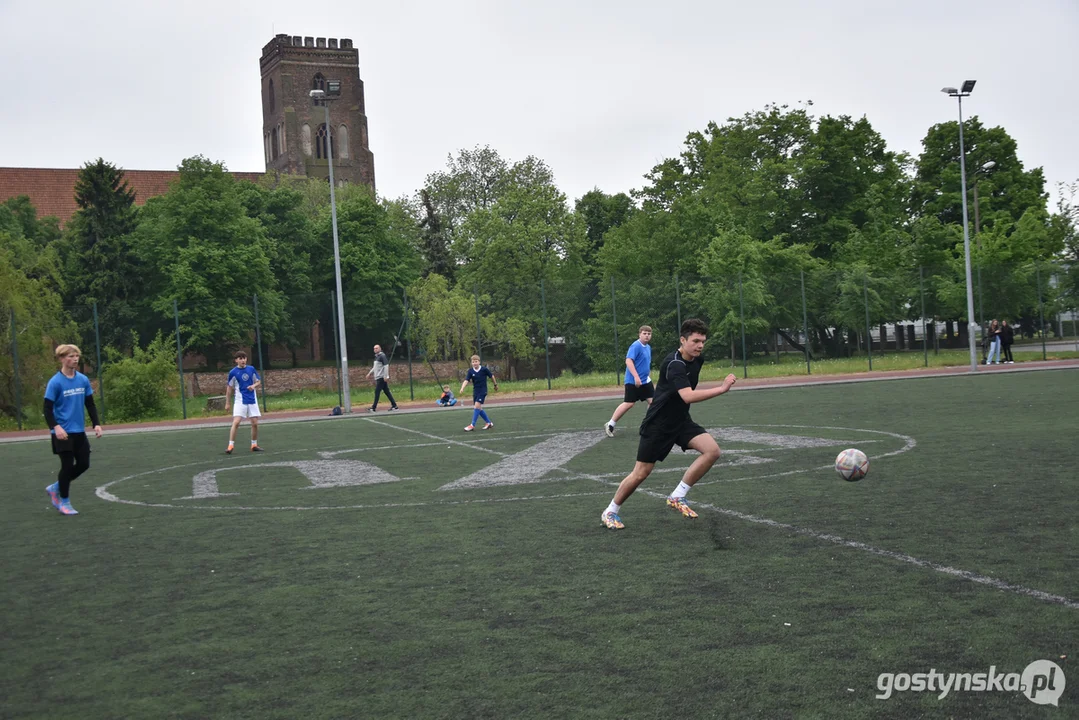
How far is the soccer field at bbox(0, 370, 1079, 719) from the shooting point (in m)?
4.90

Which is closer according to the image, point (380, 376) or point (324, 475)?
point (324, 475)

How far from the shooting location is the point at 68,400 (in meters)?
11.8

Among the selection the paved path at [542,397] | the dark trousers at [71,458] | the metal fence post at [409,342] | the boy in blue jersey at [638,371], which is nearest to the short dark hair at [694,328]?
the dark trousers at [71,458]

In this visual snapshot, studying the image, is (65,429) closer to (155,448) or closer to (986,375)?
(155,448)

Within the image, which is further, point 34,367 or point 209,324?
point 209,324

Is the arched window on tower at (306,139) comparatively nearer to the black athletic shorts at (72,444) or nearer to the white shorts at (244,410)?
the white shorts at (244,410)

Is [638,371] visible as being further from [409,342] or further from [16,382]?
[16,382]

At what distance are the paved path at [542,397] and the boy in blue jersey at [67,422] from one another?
15522 mm

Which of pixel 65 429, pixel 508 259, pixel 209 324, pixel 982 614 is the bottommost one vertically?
pixel 982 614

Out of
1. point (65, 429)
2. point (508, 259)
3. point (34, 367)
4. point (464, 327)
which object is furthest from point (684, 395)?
point (508, 259)

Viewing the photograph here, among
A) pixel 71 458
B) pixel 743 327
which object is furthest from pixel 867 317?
pixel 71 458

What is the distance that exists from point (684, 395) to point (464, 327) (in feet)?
101

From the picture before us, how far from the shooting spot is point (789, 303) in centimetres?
4075

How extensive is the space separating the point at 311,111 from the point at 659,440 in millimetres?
87830
